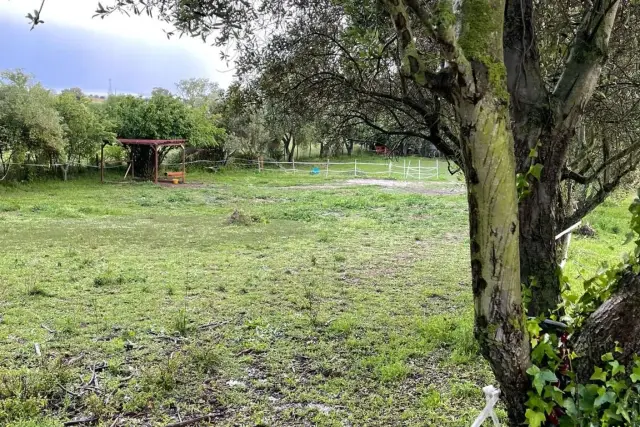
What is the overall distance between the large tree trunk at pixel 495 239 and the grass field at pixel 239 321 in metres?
2.15

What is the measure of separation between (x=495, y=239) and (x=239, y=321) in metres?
4.80

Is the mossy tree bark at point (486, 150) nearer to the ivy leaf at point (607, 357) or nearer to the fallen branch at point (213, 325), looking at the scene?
the ivy leaf at point (607, 357)

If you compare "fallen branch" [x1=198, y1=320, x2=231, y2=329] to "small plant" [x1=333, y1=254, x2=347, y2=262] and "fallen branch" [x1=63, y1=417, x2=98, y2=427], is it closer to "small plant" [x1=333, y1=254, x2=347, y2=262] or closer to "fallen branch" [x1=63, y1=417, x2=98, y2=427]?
"fallen branch" [x1=63, y1=417, x2=98, y2=427]

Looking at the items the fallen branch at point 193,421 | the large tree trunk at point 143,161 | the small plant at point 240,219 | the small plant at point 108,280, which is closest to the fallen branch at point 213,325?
the fallen branch at point 193,421

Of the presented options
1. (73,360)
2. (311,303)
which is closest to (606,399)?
(73,360)

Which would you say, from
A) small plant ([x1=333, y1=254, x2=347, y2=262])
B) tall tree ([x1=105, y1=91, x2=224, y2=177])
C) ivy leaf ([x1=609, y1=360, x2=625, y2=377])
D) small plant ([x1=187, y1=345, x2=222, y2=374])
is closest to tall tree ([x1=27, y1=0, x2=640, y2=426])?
ivy leaf ([x1=609, y1=360, x2=625, y2=377])

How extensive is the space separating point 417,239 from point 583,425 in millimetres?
10497

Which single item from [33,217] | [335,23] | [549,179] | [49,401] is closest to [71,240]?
[33,217]

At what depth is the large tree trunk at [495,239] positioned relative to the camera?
1.76 metres

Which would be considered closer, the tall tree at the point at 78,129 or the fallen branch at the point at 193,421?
the fallen branch at the point at 193,421

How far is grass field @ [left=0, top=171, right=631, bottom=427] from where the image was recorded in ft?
13.5

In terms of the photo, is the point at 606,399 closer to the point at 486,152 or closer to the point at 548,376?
the point at 548,376

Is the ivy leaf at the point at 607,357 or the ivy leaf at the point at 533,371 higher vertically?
the ivy leaf at the point at 607,357

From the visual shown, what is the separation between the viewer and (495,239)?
73.0 inches
